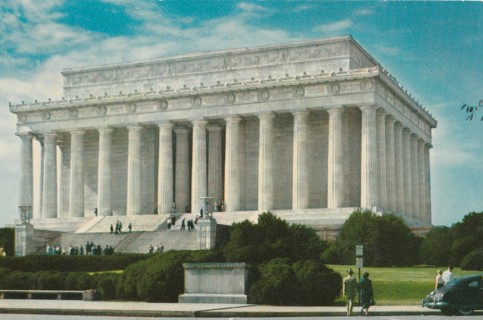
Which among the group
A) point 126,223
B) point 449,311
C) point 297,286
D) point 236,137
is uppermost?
point 236,137

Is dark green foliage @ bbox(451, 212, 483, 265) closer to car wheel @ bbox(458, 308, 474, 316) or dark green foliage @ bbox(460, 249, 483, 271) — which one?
dark green foliage @ bbox(460, 249, 483, 271)

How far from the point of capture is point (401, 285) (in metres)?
44.2

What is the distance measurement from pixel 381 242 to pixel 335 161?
62.8ft

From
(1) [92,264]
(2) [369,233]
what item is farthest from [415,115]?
(1) [92,264]

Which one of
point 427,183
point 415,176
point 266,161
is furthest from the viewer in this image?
point 427,183

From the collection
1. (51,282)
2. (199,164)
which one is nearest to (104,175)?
(199,164)

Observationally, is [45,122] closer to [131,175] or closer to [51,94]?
[51,94]

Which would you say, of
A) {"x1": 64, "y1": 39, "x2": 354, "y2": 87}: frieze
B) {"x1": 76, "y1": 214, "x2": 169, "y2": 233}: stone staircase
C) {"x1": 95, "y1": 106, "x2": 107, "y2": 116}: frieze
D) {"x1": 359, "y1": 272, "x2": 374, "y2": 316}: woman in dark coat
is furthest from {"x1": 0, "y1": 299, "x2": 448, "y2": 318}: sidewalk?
{"x1": 95, "y1": 106, "x2": 107, "y2": 116}: frieze

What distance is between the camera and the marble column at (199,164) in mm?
85438

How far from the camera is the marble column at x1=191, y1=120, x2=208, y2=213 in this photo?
85.4 m

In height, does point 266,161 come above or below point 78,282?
above

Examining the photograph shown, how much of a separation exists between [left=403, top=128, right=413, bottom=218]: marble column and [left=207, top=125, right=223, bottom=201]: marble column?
691 inches

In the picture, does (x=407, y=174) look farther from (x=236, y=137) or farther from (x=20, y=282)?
(x=20, y=282)

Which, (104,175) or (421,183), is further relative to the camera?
(421,183)
